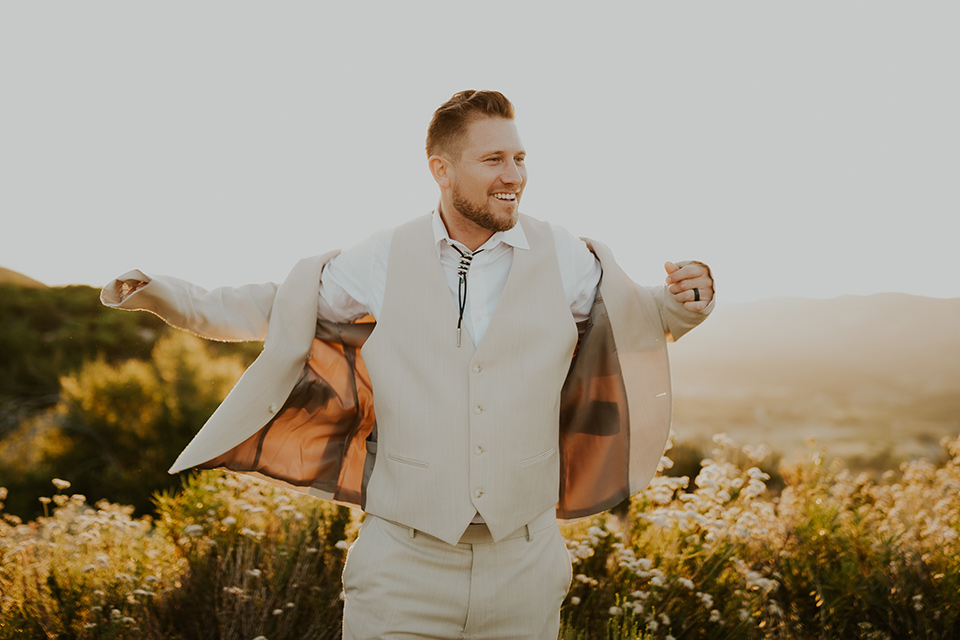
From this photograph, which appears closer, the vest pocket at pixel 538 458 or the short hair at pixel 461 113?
the vest pocket at pixel 538 458

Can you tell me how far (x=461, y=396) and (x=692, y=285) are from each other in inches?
28.2

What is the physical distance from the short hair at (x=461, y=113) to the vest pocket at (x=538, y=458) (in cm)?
92

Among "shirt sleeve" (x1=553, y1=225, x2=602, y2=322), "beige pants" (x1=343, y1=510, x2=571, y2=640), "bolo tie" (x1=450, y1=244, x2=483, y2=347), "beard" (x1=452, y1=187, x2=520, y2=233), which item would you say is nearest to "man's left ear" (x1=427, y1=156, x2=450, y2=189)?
"beard" (x1=452, y1=187, x2=520, y2=233)

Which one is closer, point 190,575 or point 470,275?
point 470,275

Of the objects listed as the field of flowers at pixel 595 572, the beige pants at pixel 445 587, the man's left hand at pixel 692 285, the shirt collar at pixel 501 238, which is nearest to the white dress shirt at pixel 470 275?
the shirt collar at pixel 501 238

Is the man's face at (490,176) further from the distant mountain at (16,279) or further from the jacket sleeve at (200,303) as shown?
the distant mountain at (16,279)

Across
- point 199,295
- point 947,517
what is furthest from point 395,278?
point 947,517

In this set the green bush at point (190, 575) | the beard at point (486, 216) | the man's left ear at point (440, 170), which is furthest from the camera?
the green bush at point (190, 575)

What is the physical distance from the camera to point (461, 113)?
85.7 inches

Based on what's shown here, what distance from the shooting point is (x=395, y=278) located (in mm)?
2107

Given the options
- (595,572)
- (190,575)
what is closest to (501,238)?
(595,572)

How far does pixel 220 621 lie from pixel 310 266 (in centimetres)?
180

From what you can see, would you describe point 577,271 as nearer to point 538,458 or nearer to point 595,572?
point 538,458

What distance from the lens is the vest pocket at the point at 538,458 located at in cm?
204
